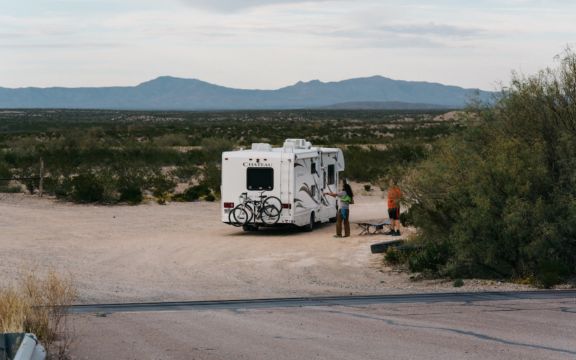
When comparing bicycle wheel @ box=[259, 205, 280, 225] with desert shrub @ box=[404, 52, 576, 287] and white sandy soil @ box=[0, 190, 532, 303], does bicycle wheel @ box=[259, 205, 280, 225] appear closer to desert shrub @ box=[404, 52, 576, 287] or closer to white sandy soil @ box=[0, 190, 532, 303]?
white sandy soil @ box=[0, 190, 532, 303]

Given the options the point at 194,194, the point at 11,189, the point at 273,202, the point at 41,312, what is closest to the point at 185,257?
the point at 273,202

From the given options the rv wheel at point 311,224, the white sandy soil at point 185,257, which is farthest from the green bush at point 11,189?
the rv wheel at point 311,224

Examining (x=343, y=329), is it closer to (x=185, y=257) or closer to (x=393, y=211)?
(x=185, y=257)

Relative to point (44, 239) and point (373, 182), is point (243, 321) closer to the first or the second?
point (44, 239)

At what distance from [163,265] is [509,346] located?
10908 millimetres

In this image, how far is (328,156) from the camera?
27.8 meters

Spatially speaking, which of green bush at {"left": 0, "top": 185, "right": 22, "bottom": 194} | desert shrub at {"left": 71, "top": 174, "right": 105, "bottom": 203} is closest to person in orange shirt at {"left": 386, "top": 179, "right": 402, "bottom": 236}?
desert shrub at {"left": 71, "top": 174, "right": 105, "bottom": 203}

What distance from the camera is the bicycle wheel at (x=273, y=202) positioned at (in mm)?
24703

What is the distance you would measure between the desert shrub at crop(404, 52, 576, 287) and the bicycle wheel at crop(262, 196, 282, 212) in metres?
5.71

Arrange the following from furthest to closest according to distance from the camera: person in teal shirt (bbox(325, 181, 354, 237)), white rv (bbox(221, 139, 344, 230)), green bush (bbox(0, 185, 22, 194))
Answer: green bush (bbox(0, 185, 22, 194))
white rv (bbox(221, 139, 344, 230))
person in teal shirt (bbox(325, 181, 354, 237))

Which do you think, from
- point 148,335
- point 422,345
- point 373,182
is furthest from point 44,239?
point 373,182

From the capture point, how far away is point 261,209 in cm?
2472

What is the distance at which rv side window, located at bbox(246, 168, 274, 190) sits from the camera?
2472 centimetres

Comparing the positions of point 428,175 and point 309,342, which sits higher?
point 428,175
